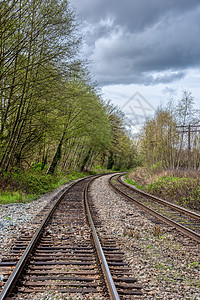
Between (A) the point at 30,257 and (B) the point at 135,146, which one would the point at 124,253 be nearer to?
(A) the point at 30,257

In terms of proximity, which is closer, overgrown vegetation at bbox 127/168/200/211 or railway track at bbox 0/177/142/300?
railway track at bbox 0/177/142/300

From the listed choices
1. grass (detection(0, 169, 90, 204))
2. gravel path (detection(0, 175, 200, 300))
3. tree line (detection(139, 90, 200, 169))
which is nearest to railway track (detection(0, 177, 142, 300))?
gravel path (detection(0, 175, 200, 300))

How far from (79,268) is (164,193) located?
10.3 meters

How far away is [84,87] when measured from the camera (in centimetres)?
2200

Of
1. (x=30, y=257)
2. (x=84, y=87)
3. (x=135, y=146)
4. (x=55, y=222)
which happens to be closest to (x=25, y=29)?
(x=55, y=222)

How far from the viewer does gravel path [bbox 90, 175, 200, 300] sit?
3.82 m

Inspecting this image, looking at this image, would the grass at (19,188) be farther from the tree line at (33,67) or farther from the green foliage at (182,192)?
the green foliage at (182,192)

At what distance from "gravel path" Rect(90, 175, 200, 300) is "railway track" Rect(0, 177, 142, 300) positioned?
0.25 meters

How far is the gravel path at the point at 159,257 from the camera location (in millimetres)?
3818

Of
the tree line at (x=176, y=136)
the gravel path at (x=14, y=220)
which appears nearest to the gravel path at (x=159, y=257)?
the gravel path at (x=14, y=220)

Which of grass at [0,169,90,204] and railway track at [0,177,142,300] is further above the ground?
grass at [0,169,90,204]

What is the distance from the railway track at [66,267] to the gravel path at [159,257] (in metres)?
0.25

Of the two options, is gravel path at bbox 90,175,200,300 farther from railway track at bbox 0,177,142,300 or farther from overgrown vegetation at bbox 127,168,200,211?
overgrown vegetation at bbox 127,168,200,211

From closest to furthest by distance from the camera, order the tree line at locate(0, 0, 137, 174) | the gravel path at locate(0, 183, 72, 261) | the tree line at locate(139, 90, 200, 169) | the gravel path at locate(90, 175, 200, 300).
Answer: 1. the gravel path at locate(90, 175, 200, 300)
2. the gravel path at locate(0, 183, 72, 261)
3. the tree line at locate(0, 0, 137, 174)
4. the tree line at locate(139, 90, 200, 169)
